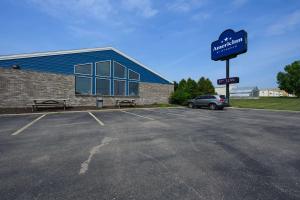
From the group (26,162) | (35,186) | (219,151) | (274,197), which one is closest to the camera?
(274,197)

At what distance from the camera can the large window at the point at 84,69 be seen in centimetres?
1984

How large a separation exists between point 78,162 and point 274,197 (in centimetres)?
358

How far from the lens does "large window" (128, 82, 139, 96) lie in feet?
78.4

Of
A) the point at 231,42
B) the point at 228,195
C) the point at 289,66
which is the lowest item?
the point at 228,195

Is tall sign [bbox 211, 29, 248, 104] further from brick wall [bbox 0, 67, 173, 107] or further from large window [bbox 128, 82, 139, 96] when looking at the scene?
brick wall [bbox 0, 67, 173, 107]

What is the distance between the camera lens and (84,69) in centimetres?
2031

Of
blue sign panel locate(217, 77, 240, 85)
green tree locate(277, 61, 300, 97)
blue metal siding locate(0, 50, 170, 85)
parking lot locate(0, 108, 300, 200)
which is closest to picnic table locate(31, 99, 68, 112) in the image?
blue metal siding locate(0, 50, 170, 85)

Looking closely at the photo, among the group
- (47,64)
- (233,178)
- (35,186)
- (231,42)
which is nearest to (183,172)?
(233,178)

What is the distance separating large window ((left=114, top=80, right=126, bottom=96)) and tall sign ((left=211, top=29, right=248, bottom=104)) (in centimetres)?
1437

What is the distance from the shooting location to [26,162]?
3883mm

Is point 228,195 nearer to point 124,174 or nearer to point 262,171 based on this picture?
point 262,171

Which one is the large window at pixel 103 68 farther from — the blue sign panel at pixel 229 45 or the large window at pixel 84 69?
the blue sign panel at pixel 229 45

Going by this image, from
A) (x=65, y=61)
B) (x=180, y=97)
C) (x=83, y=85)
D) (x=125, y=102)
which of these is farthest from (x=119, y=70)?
(x=180, y=97)

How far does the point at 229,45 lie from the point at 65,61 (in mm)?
21011
